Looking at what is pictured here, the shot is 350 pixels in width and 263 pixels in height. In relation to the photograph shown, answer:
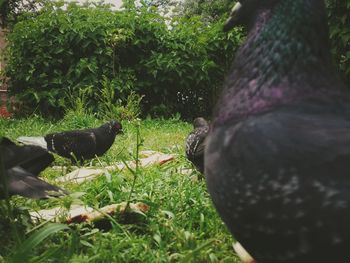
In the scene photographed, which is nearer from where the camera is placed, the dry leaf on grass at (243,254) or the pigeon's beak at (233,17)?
the pigeon's beak at (233,17)

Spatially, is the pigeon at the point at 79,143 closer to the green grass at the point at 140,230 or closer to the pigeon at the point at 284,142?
the green grass at the point at 140,230

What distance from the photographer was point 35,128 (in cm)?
693

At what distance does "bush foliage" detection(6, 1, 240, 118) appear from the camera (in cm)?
899

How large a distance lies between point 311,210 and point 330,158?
0.14 metres

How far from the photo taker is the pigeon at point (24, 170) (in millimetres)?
1821

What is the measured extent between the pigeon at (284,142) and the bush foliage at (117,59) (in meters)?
7.07

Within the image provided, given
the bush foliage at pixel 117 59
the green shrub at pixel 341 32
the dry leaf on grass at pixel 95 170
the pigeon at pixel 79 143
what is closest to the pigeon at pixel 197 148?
the dry leaf on grass at pixel 95 170

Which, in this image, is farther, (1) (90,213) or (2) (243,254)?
(1) (90,213)

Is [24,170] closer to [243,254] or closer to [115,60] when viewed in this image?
[243,254]

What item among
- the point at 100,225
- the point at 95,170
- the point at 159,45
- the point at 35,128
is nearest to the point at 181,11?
the point at 159,45

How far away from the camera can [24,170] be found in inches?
77.9

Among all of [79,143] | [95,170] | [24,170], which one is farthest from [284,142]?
[79,143]

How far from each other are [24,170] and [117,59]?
7.60 m

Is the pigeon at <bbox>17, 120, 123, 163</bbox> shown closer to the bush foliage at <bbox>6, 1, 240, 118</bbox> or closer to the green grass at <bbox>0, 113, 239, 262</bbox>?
the green grass at <bbox>0, 113, 239, 262</bbox>
